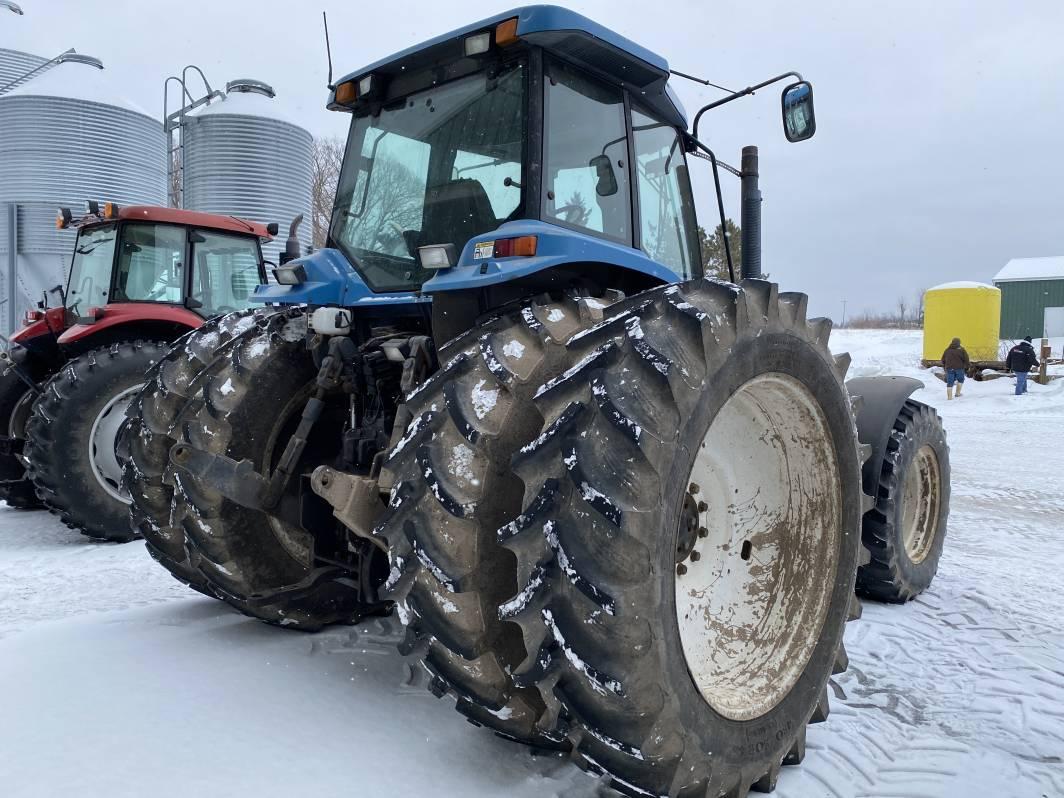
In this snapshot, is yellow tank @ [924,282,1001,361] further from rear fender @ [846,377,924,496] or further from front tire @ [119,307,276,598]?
front tire @ [119,307,276,598]

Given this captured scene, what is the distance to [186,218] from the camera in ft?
22.4

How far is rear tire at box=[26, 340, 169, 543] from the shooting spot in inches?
215

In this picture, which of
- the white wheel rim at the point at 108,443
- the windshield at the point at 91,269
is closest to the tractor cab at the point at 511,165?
the white wheel rim at the point at 108,443

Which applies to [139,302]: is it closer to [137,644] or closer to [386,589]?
[137,644]

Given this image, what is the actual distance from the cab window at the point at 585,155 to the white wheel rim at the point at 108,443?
4.20 metres

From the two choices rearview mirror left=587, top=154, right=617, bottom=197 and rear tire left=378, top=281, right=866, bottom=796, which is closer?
rear tire left=378, top=281, right=866, bottom=796

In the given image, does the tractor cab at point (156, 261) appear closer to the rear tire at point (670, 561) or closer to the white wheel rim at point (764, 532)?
the white wheel rim at point (764, 532)

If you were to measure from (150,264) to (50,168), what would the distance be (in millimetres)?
8656

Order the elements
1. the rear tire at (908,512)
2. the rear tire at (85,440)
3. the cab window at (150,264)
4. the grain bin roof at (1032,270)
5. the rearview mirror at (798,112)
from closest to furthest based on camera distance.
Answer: the rearview mirror at (798,112) < the rear tire at (908,512) < the rear tire at (85,440) < the cab window at (150,264) < the grain bin roof at (1032,270)

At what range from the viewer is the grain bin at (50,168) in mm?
13203

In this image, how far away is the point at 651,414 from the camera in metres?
1.82

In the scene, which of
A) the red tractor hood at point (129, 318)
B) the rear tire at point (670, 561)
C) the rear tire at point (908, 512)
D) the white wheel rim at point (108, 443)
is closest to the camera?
the rear tire at point (670, 561)

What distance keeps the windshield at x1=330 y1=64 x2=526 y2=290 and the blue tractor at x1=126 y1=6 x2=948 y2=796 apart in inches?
0.5

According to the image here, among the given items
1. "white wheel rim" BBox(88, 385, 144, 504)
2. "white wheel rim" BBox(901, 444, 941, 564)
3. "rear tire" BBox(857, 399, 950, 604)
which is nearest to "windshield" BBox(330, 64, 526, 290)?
"rear tire" BBox(857, 399, 950, 604)
